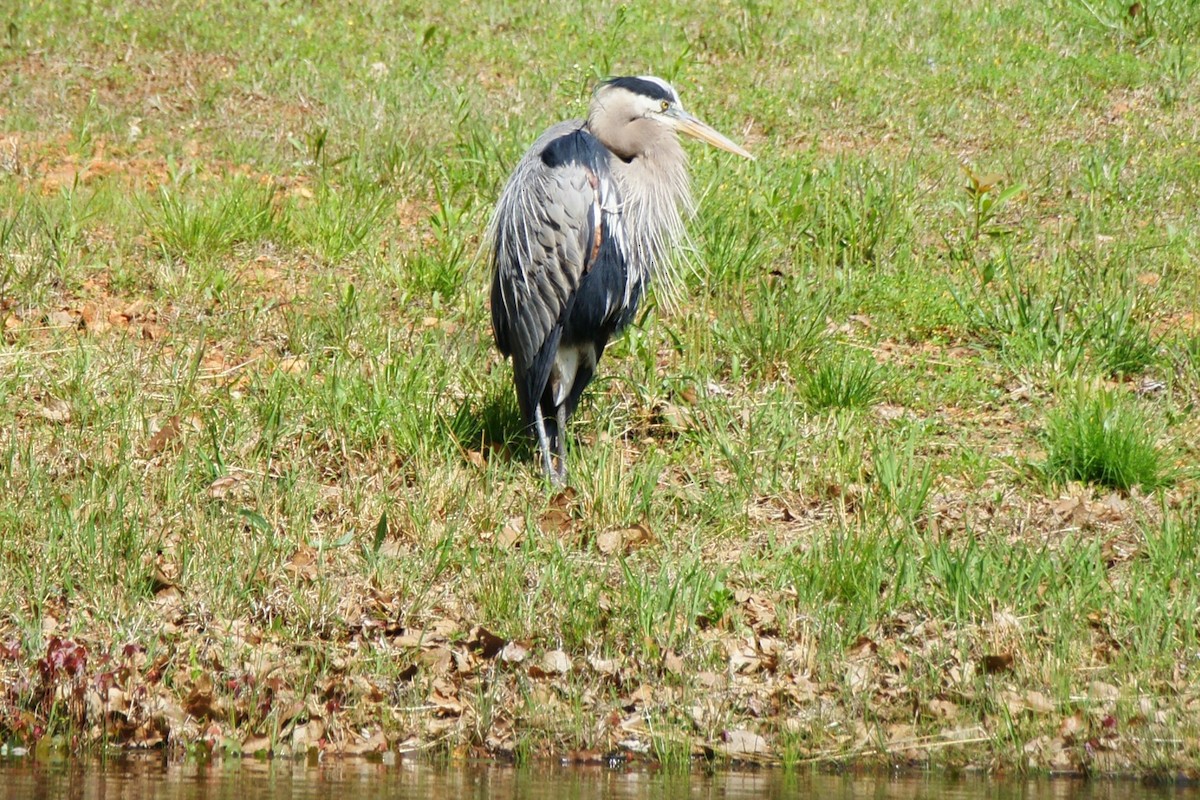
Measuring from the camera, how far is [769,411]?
6.13 meters

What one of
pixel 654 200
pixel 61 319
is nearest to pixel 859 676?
pixel 654 200

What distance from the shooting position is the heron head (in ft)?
19.8

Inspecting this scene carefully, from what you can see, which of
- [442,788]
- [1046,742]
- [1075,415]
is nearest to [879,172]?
[1075,415]

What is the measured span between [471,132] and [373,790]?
5.60m

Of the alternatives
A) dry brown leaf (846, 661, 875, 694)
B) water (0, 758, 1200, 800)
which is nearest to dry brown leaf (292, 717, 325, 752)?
water (0, 758, 1200, 800)

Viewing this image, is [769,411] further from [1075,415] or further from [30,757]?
[30,757]

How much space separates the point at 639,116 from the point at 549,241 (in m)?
0.75

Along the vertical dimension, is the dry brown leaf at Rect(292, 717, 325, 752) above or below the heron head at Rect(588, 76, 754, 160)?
below

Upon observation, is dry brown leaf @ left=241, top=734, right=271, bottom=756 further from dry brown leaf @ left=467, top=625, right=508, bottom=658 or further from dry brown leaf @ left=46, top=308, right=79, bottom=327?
dry brown leaf @ left=46, top=308, right=79, bottom=327

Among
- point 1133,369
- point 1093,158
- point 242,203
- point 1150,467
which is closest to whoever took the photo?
point 1150,467

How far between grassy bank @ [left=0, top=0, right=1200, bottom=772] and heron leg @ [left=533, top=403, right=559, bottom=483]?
0.25 m

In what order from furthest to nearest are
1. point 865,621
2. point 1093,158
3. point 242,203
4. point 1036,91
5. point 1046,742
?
1. point 1036,91
2. point 1093,158
3. point 242,203
4. point 865,621
5. point 1046,742

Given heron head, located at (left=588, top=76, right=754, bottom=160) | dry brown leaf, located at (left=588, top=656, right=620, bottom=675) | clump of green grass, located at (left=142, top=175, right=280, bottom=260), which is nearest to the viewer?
dry brown leaf, located at (left=588, top=656, right=620, bottom=675)

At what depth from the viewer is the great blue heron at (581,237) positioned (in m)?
5.84
